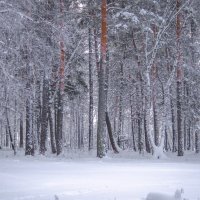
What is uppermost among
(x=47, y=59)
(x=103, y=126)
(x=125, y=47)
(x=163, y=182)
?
(x=125, y=47)

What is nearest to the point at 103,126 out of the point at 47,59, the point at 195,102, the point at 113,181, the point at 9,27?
the point at 47,59

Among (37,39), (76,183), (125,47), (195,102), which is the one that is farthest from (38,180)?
(195,102)

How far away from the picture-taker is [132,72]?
99.6 feet

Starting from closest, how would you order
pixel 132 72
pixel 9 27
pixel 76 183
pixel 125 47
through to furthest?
pixel 76 183 < pixel 9 27 < pixel 125 47 < pixel 132 72

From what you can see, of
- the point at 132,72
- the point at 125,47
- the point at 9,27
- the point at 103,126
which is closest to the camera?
the point at 9,27

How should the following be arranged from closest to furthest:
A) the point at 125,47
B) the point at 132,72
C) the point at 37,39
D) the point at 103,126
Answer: the point at 37,39 → the point at 103,126 → the point at 125,47 → the point at 132,72

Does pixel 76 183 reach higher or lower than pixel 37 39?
lower

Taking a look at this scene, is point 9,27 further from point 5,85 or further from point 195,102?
point 195,102

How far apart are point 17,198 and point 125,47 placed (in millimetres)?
21226

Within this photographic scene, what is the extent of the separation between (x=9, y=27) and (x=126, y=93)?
19924 millimetres

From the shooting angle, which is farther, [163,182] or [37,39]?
[37,39]

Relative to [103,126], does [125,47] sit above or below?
above

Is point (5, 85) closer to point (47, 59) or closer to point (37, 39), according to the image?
point (37, 39)

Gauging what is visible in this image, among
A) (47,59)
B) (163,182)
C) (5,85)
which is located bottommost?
(163,182)
